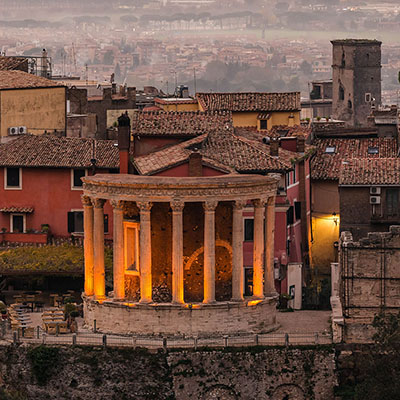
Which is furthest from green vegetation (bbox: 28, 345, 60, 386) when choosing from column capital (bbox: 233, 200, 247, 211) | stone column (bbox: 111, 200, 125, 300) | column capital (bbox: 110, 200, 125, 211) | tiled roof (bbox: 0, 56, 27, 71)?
tiled roof (bbox: 0, 56, 27, 71)

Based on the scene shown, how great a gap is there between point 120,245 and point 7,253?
40.9ft

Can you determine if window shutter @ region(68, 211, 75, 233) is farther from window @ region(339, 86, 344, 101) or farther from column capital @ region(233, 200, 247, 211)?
window @ region(339, 86, 344, 101)

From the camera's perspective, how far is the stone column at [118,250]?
7544cm

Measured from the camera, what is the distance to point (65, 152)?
9069cm

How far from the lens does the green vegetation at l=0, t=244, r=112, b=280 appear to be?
278ft

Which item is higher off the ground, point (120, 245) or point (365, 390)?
point (120, 245)

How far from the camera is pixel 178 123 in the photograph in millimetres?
89875

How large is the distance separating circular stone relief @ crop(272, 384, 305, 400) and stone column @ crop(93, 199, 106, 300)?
8.64 meters

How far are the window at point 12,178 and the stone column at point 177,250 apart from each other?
17953mm

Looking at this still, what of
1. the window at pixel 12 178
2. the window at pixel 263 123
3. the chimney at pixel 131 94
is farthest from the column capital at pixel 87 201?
the chimney at pixel 131 94

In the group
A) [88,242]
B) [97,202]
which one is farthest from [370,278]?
[88,242]

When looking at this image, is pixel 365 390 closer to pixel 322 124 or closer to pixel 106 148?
pixel 106 148

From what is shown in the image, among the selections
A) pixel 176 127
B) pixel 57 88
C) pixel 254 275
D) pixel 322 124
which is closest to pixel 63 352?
pixel 254 275

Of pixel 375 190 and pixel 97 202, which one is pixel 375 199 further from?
pixel 97 202
